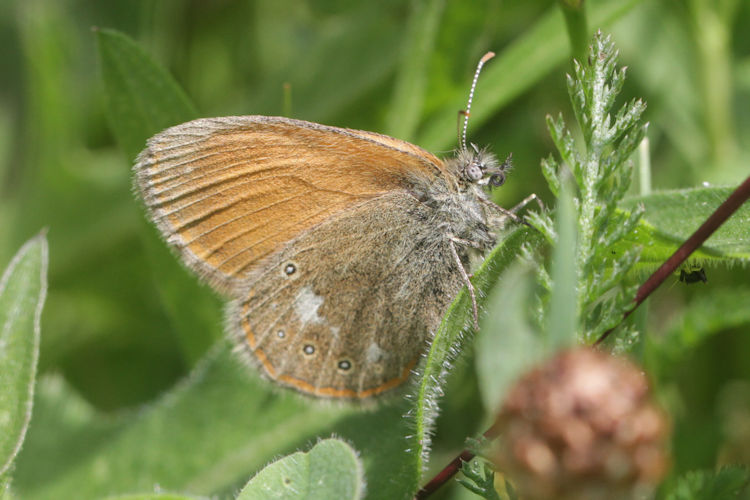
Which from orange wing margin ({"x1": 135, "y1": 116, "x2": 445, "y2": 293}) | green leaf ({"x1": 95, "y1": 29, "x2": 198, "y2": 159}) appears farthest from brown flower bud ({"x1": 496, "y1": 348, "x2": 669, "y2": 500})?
green leaf ({"x1": 95, "y1": 29, "x2": 198, "y2": 159})

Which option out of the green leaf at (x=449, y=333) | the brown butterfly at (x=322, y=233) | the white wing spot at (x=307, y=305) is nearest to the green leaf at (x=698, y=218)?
the green leaf at (x=449, y=333)

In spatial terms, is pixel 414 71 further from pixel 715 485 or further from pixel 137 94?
pixel 715 485

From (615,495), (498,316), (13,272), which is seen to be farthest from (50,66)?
(615,495)

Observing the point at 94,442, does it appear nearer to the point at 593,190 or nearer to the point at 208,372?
the point at 208,372

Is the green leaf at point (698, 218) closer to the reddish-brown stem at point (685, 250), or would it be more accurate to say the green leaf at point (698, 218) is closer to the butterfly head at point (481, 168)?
the reddish-brown stem at point (685, 250)

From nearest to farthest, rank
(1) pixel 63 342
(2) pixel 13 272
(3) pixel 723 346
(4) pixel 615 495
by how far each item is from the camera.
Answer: (4) pixel 615 495 → (2) pixel 13 272 → (3) pixel 723 346 → (1) pixel 63 342

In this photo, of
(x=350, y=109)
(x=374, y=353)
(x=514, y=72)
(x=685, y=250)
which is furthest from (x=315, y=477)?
(x=350, y=109)
